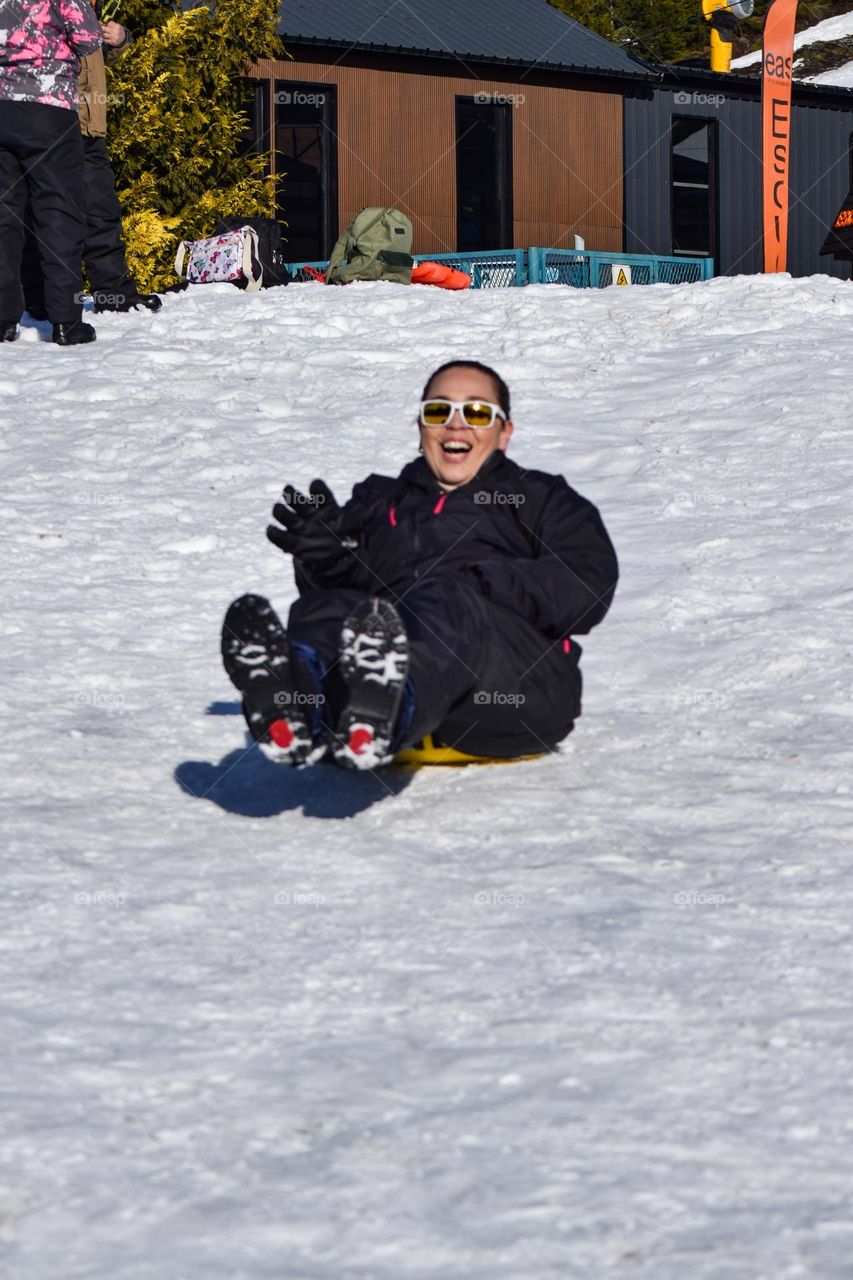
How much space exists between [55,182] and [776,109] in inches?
380

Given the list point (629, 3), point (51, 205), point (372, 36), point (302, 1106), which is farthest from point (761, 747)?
point (629, 3)

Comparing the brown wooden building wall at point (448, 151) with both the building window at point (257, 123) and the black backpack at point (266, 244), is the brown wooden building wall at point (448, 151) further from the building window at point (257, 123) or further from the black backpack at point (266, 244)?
the black backpack at point (266, 244)

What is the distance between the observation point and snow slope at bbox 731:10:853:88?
1813 inches

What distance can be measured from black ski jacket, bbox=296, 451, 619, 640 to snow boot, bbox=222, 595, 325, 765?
468mm

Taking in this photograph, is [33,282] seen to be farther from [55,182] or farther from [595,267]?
[595,267]

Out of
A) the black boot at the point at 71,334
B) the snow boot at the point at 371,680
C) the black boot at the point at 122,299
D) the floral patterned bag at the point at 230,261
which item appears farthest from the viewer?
the floral patterned bag at the point at 230,261

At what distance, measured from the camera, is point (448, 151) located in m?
17.9

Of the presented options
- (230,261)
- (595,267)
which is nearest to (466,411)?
(230,261)

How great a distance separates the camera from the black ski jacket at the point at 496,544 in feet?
12.3

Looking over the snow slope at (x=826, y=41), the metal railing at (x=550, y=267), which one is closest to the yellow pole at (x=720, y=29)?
the metal railing at (x=550, y=267)

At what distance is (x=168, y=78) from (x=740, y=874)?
1300 cm

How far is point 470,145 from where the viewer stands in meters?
18.3

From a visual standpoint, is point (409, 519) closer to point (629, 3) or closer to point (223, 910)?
point (223, 910)

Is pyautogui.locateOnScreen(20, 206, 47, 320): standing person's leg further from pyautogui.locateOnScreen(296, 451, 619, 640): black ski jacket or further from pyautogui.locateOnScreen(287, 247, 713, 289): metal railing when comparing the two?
pyautogui.locateOnScreen(296, 451, 619, 640): black ski jacket
